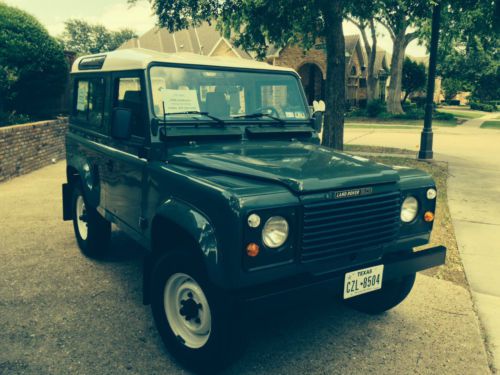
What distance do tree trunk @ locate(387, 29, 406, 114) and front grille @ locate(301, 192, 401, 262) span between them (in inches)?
1242

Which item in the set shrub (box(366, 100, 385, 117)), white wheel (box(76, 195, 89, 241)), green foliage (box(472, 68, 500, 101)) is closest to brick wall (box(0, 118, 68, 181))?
white wheel (box(76, 195, 89, 241))

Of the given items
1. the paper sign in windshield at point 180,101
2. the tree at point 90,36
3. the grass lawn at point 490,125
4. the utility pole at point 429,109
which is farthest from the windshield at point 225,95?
the tree at point 90,36

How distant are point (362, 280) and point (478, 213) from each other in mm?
5365

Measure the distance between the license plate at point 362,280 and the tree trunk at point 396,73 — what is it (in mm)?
31732

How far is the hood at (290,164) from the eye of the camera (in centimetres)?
300

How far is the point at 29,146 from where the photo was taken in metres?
10.8

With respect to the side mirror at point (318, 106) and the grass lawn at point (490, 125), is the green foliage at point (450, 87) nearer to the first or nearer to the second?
the grass lawn at point (490, 125)

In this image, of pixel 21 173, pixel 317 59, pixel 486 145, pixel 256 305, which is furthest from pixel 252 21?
pixel 317 59

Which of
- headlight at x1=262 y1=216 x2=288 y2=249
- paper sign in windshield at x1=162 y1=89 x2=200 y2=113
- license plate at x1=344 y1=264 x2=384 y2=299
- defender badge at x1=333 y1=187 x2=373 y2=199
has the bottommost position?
license plate at x1=344 y1=264 x2=384 y2=299

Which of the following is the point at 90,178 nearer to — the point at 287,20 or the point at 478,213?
the point at 478,213

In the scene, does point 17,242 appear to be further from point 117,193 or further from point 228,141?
point 228,141

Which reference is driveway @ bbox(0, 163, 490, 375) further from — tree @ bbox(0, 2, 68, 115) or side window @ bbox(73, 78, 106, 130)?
tree @ bbox(0, 2, 68, 115)

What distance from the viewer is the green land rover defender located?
2801 millimetres

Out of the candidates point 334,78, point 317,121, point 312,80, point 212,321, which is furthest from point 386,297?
point 312,80
